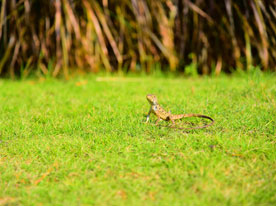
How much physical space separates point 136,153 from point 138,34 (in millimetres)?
3223

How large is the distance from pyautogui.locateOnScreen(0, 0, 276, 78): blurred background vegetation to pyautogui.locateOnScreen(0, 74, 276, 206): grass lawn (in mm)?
1567

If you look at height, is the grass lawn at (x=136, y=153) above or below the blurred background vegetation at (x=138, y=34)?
below

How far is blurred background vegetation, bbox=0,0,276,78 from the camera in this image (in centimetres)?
479

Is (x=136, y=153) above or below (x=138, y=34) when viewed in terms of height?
below

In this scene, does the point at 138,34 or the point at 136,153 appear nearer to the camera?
the point at 136,153

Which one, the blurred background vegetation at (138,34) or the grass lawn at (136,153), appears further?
the blurred background vegetation at (138,34)

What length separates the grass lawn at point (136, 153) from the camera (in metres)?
1.82

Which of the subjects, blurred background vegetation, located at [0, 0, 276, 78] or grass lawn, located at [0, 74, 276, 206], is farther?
blurred background vegetation, located at [0, 0, 276, 78]

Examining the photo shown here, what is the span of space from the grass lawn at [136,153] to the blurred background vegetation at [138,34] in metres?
1.57

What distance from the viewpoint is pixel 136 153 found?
2207mm

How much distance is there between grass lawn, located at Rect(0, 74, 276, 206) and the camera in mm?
1824

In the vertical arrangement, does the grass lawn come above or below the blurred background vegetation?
below

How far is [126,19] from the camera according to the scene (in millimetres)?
5547

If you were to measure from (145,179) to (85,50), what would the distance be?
346 centimetres
